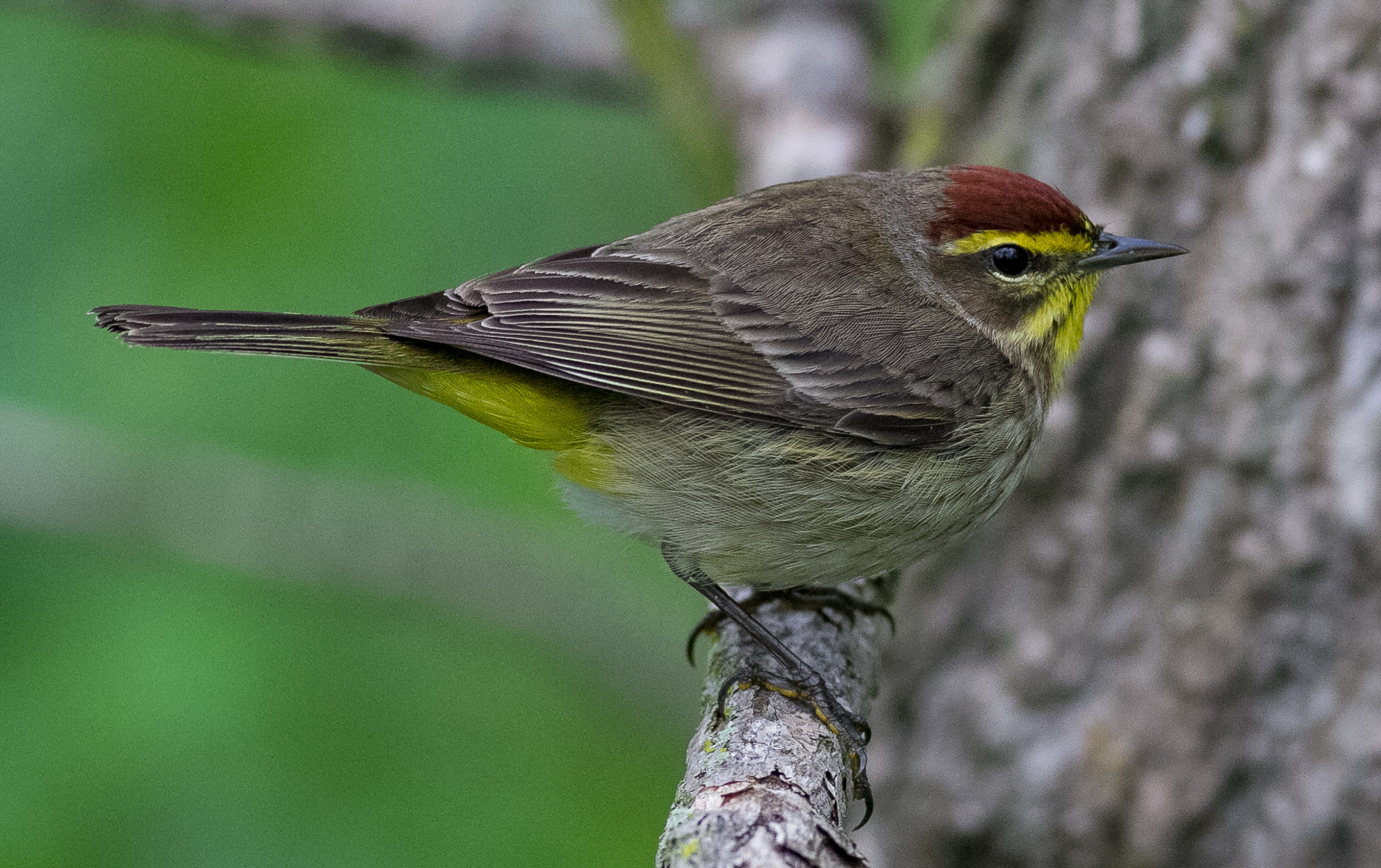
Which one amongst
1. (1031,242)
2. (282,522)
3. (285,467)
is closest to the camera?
(1031,242)

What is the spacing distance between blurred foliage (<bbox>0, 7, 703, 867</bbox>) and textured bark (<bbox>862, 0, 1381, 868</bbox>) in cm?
145

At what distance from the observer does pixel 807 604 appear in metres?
3.87

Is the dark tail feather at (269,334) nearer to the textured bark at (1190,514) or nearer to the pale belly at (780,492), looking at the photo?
the pale belly at (780,492)

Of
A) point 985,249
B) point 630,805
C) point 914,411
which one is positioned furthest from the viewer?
point 630,805

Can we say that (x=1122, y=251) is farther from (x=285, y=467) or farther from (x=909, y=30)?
(x=285, y=467)

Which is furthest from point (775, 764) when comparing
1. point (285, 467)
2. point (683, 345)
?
point (285, 467)

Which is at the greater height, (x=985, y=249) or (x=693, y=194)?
(x=693, y=194)

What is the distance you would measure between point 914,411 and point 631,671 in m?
2.15

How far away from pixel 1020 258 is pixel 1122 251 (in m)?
0.32

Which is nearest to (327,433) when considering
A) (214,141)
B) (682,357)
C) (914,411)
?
(214,141)

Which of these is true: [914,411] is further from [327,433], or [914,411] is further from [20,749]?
[20,749]

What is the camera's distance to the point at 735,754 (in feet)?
8.71

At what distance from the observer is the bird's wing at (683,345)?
363 cm

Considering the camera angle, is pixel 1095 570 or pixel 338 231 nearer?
pixel 1095 570
